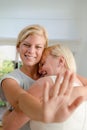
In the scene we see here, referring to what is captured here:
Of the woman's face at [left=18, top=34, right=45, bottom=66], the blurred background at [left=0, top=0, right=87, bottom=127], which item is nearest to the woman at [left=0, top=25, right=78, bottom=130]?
the woman's face at [left=18, top=34, right=45, bottom=66]

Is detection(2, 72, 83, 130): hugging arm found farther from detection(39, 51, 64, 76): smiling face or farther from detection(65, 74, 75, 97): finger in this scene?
detection(39, 51, 64, 76): smiling face

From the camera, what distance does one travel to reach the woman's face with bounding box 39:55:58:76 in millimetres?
923

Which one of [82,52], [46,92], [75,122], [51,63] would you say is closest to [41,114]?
[46,92]

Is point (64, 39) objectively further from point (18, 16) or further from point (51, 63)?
point (51, 63)

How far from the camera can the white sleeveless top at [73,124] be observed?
0.77 meters

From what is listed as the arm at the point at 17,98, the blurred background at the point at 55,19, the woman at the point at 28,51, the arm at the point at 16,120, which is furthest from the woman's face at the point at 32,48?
the blurred background at the point at 55,19

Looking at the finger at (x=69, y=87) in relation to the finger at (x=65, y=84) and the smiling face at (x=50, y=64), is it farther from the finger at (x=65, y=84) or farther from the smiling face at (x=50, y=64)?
the smiling face at (x=50, y=64)

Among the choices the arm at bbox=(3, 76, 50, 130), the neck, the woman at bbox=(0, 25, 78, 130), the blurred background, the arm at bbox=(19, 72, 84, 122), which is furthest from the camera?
the blurred background

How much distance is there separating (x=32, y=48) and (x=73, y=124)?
1.11 feet

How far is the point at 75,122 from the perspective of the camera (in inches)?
31.3

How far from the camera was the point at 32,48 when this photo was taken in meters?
0.94

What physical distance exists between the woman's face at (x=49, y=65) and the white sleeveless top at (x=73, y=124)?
190 mm

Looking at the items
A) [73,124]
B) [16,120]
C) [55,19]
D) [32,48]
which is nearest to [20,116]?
[16,120]

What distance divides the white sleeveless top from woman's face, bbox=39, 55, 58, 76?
0.19 m
